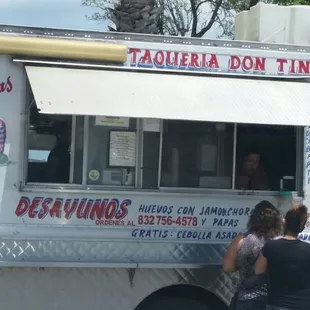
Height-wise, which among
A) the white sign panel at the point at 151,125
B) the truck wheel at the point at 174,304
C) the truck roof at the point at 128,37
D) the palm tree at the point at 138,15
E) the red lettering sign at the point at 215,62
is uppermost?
the palm tree at the point at 138,15

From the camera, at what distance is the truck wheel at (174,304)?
6.04 m

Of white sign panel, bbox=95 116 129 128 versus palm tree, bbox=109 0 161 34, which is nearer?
white sign panel, bbox=95 116 129 128

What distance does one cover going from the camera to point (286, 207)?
6.26 meters

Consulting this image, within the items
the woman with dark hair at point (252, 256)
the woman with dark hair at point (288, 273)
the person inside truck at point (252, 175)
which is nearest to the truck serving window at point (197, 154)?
the person inside truck at point (252, 175)

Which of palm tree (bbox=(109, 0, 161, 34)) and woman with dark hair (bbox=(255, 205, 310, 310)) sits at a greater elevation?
palm tree (bbox=(109, 0, 161, 34))

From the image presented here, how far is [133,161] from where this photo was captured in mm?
5996

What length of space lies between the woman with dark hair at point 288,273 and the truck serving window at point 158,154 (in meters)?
1.27

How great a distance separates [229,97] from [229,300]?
176 centimetres

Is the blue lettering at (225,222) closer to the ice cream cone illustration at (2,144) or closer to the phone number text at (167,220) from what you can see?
the phone number text at (167,220)

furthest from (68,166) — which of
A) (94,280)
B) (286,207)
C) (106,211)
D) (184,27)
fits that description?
(184,27)

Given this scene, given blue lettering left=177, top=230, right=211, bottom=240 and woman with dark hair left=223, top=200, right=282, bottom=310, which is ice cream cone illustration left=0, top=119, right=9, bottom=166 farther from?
woman with dark hair left=223, top=200, right=282, bottom=310

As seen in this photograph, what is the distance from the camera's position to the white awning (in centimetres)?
544

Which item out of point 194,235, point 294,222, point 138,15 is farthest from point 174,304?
point 138,15

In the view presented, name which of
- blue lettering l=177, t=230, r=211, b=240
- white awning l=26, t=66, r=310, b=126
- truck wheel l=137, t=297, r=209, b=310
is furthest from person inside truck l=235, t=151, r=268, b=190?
truck wheel l=137, t=297, r=209, b=310
